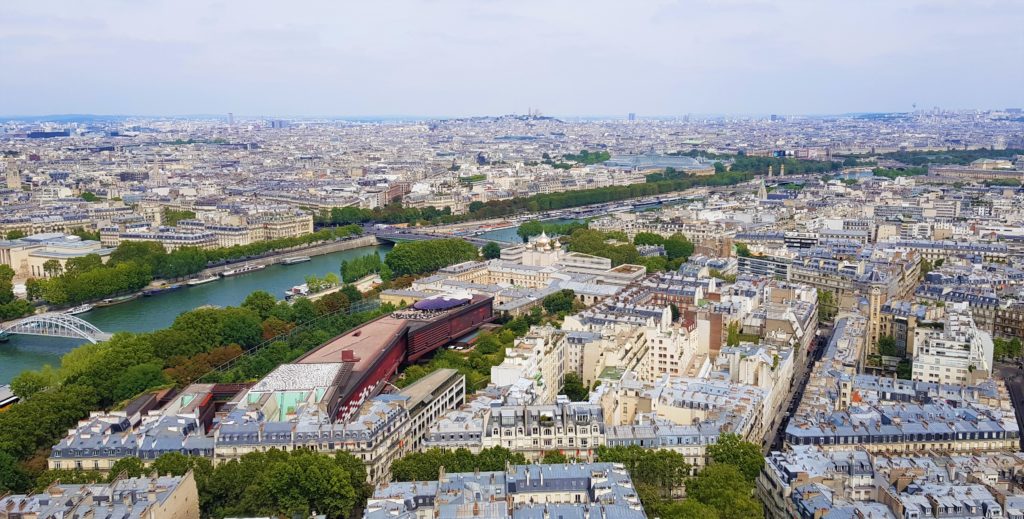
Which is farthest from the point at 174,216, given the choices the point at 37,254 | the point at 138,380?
the point at 138,380

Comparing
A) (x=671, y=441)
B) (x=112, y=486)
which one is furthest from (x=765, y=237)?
(x=112, y=486)

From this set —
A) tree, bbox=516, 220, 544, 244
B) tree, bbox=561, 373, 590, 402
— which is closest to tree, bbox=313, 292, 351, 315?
tree, bbox=561, 373, 590, 402

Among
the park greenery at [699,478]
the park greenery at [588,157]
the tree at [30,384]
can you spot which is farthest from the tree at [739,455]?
the park greenery at [588,157]

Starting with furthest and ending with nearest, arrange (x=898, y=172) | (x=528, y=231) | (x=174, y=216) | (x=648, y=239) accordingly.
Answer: (x=898, y=172) < (x=174, y=216) < (x=528, y=231) < (x=648, y=239)

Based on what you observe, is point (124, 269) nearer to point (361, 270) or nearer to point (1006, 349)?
point (361, 270)

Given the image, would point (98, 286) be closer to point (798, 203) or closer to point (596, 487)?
point (596, 487)
